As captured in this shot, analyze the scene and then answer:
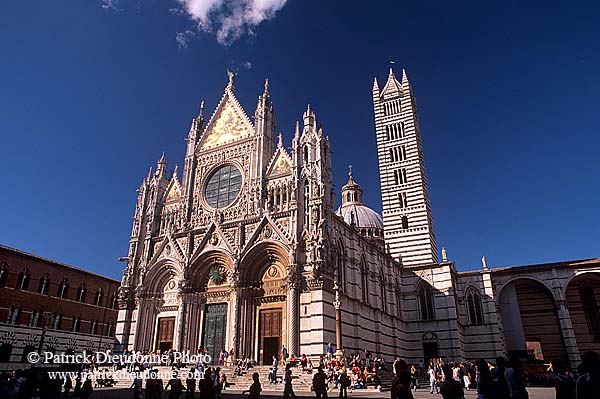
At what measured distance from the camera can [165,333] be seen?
1125 inches

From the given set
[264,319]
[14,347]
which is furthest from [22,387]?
[14,347]

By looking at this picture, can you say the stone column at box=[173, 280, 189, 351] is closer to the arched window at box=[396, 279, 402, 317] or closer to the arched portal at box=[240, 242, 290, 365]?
the arched portal at box=[240, 242, 290, 365]

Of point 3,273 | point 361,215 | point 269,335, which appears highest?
point 361,215

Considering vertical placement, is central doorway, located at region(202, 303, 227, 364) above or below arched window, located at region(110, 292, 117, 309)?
below

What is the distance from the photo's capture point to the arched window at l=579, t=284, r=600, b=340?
38594mm

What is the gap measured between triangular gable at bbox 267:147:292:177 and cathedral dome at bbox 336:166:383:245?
21.1 metres

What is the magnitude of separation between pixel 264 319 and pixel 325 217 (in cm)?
746

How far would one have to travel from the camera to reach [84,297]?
123 feet

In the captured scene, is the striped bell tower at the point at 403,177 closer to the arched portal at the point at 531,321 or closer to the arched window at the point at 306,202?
the arched portal at the point at 531,321

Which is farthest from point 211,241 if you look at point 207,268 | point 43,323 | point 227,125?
point 43,323

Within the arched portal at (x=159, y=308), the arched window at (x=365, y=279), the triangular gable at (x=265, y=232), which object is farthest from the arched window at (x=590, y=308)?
the arched portal at (x=159, y=308)

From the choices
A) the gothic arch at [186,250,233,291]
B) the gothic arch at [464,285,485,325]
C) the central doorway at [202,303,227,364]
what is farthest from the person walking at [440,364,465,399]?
the gothic arch at [464,285,485,325]

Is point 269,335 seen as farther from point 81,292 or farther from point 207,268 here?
Result: point 81,292

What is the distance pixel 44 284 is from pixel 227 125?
19901 mm
